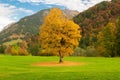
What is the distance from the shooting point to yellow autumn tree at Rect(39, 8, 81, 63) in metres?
67.2

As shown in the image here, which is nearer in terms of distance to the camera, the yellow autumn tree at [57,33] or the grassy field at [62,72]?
→ the grassy field at [62,72]

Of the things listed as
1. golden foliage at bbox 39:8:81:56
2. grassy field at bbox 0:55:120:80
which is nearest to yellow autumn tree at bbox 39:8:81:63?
golden foliage at bbox 39:8:81:56

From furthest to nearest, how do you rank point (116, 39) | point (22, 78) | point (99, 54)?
1. point (99, 54)
2. point (116, 39)
3. point (22, 78)

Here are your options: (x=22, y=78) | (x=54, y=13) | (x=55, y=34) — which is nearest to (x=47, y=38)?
(x=55, y=34)

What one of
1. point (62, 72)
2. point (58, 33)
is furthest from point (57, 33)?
point (62, 72)

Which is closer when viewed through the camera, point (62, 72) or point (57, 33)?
point (62, 72)

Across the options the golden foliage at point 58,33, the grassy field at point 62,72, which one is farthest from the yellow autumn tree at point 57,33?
the grassy field at point 62,72

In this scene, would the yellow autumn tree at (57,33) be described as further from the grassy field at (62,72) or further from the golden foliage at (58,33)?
the grassy field at (62,72)

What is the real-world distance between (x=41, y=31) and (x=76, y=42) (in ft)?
28.9

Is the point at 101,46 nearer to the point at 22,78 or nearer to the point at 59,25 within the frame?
the point at 59,25

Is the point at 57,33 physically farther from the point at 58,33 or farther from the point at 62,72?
the point at 62,72

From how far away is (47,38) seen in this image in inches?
2640

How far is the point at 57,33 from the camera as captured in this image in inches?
2670

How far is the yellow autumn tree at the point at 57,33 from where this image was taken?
6725cm
